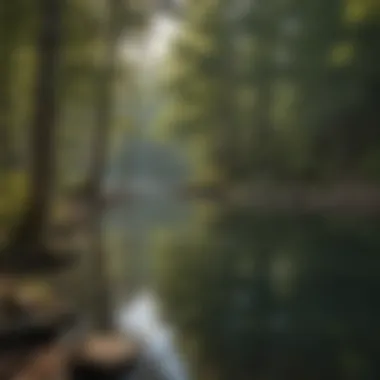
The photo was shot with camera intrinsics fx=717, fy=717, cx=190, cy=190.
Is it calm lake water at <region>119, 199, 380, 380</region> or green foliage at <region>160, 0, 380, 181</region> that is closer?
calm lake water at <region>119, 199, 380, 380</region>

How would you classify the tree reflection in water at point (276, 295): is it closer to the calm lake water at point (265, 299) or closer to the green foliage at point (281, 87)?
the calm lake water at point (265, 299)

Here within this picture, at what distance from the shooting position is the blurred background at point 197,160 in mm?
1532

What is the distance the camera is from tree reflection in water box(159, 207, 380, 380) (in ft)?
4.65

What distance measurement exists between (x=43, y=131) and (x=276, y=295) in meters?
0.62

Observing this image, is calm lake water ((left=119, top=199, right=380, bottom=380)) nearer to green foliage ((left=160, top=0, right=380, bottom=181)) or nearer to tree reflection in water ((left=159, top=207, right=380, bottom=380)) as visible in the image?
tree reflection in water ((left=159, top=207, right=380, bottom=380))

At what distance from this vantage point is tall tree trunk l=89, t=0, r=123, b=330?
1.54 metres

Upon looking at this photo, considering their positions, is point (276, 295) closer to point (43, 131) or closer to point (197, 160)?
point (197, 160)

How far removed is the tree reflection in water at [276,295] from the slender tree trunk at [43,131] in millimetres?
287

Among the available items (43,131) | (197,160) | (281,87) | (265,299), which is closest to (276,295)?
(265,299)

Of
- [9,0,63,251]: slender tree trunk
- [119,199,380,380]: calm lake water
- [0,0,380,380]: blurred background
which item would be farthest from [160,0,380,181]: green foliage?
[9,0,63,251]: slender tree trunk

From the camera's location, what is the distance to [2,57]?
1.59m

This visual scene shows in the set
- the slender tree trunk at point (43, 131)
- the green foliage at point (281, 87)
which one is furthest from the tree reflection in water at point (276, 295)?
the slender tree trunk at point (43, 131)

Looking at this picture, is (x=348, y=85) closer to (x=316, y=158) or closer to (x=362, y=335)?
(x=316, y=158)

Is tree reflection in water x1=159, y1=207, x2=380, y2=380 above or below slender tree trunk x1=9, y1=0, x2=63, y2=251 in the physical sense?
below
